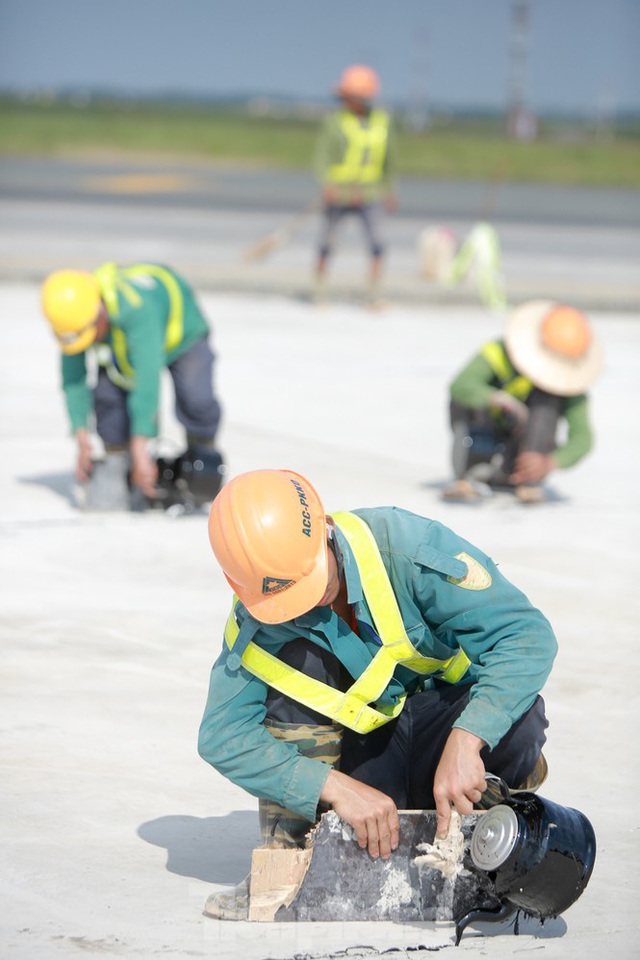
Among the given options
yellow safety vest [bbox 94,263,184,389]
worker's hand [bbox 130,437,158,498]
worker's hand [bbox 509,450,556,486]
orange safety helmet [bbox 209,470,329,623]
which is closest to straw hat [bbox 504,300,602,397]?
worker's hand [bbox 509,450,556,486]

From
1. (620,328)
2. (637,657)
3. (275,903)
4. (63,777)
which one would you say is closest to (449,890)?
(275,903)

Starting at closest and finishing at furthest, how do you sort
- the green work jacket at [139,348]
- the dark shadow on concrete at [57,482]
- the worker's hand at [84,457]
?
the green work jacket at [139,348], the worker's hand at [84,457], the dark shadow on concrete at [57,482]

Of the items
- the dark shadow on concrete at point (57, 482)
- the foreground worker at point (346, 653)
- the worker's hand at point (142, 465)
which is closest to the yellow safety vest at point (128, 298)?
the worker's hand at point (142, 465)

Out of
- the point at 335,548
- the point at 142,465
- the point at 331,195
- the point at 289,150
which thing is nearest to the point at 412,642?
the point at 335,548

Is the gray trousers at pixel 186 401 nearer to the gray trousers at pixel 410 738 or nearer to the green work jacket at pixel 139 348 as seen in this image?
the green work jacket at pixel 139 348

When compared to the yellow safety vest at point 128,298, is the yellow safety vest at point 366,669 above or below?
above

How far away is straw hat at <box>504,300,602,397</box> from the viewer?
7.09 meters

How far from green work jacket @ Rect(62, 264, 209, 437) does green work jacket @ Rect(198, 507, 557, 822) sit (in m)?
3.47

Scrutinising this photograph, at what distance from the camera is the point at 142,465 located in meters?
6.78

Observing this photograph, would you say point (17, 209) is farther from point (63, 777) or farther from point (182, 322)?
point (63, 777)

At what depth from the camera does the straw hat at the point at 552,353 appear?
7090mm

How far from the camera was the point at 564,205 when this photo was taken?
30.9 metres

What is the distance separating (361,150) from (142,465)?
310 inches

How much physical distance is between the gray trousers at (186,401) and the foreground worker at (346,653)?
12.5 feet
